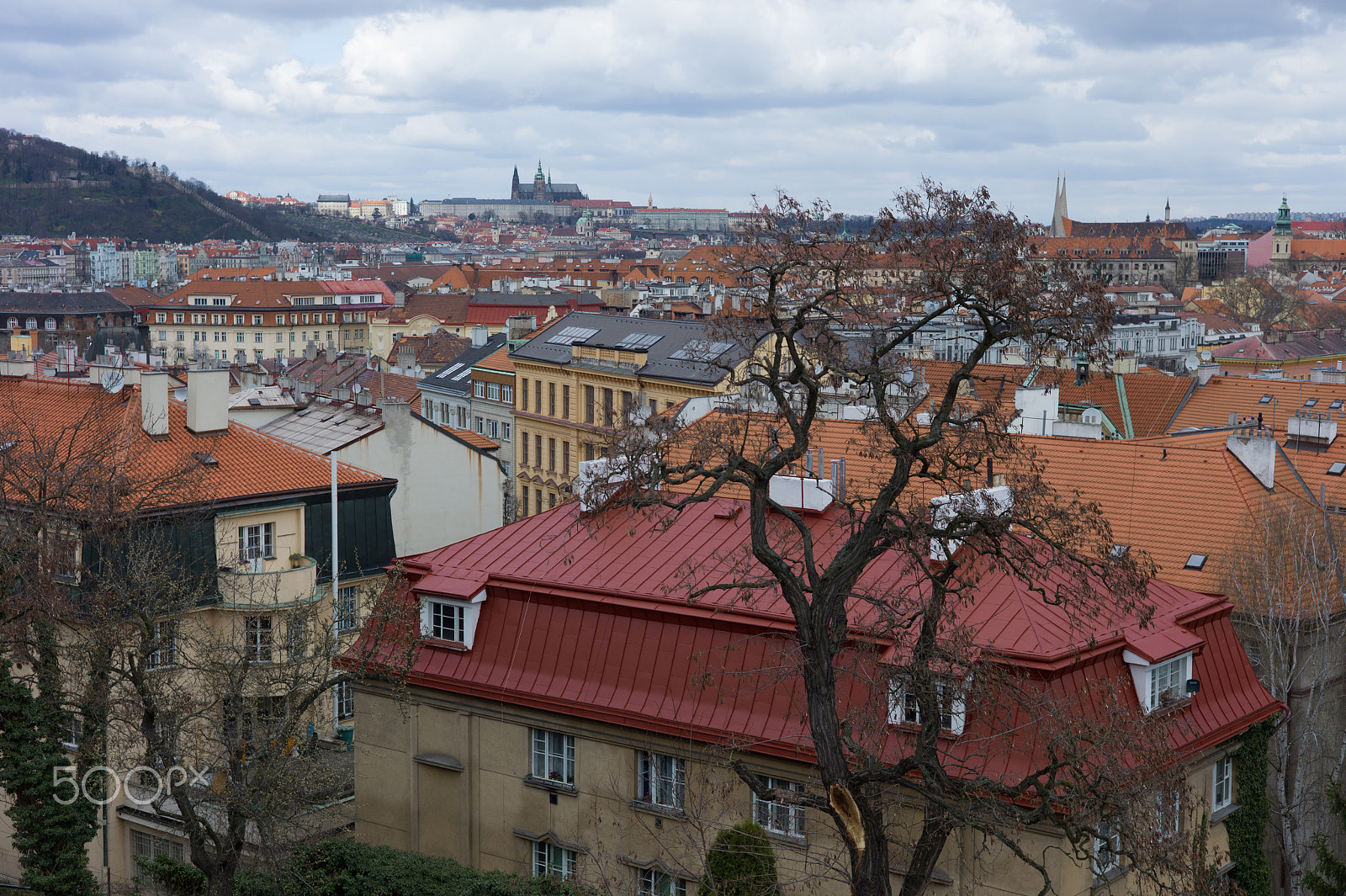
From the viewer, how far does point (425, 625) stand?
91.5 ft

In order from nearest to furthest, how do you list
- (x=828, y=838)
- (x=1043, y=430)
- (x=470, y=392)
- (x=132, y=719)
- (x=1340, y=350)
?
(x=828, y=838) → (x=132, y=719) → (x=1043, y=430) → (x=470, y=392) → (x=1340, y=350)

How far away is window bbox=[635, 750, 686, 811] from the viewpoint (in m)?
24.2

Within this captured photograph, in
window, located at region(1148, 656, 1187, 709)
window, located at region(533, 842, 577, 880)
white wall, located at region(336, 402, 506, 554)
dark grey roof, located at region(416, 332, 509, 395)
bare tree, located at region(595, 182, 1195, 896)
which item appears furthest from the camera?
dark grey roof, located at region(416, 332, 509, 395)

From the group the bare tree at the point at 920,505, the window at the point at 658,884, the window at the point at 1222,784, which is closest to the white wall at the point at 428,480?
the window at the point at 658,884

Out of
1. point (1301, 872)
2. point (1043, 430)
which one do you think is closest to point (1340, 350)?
point (1043, 430)

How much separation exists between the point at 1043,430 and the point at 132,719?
27192 mm

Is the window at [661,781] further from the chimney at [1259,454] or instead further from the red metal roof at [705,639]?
the chimney at [1259,454]

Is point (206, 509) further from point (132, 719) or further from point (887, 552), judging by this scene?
point (887, 552)

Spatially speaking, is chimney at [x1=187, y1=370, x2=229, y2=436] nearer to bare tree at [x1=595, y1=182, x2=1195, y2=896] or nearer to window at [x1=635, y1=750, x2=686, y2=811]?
window at [x1=635, y1=750, x2=686, y2=811]

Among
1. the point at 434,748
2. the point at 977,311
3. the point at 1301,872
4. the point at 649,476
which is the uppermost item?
the point at 977,311

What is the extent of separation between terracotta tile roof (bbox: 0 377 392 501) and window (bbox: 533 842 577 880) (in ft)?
44.8

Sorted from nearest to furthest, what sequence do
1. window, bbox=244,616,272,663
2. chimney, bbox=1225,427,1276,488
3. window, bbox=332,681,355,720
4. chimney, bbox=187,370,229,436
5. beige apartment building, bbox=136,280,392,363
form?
window, bbox=244,616,272,663, chimney, bbox=1225,427,1276,488, chimney, bbox=187,370,229,436, window, bbox=332,681,355,720, beige apartment building, bbox=136,280,392,363

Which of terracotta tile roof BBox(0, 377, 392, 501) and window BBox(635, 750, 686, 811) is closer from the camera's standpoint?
window BBox(635, 750, 686, 811)

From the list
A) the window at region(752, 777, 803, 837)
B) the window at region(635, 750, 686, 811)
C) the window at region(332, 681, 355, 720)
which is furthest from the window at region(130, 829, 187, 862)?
the window at region(752, 777, 803, 837)
